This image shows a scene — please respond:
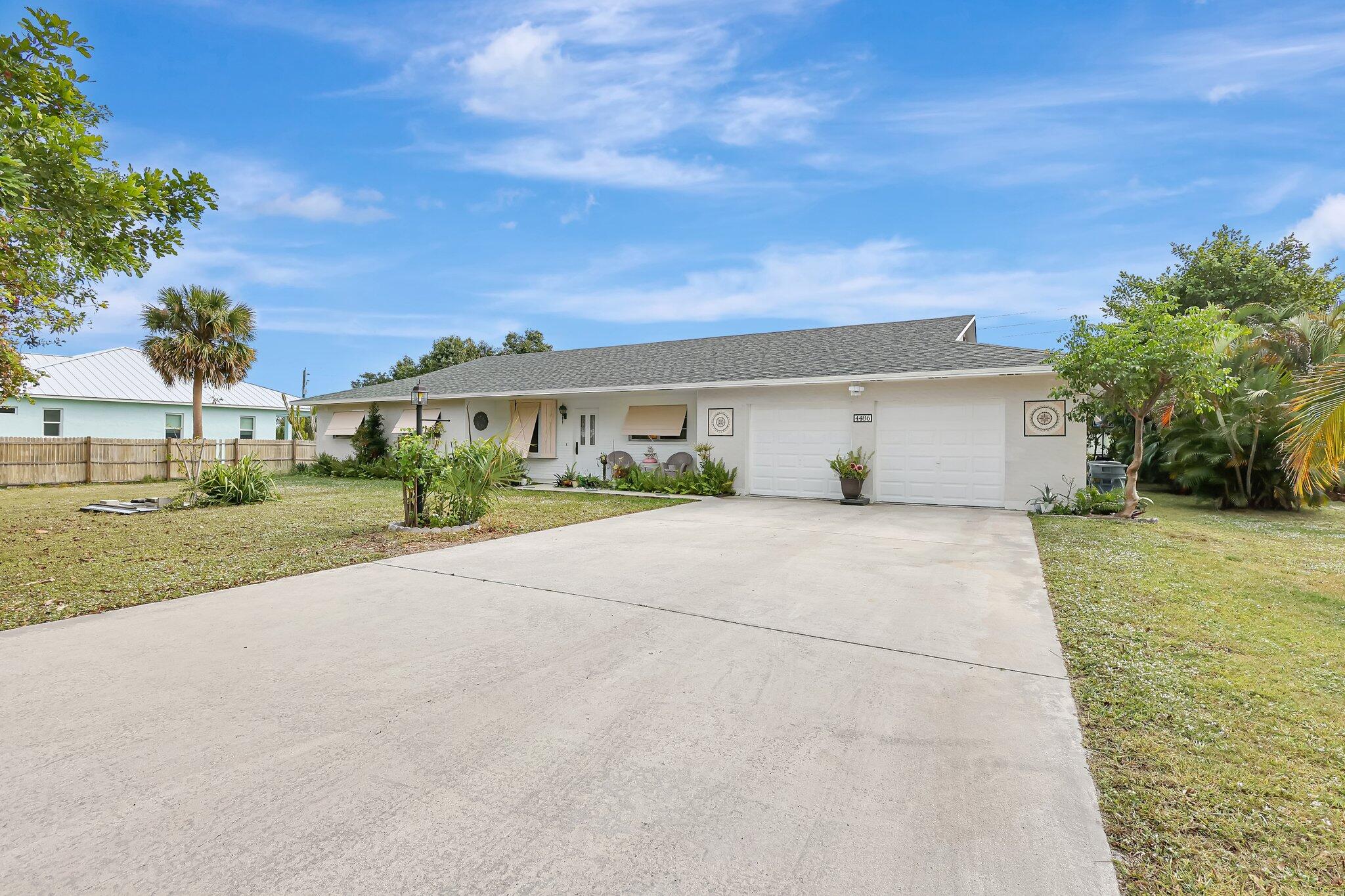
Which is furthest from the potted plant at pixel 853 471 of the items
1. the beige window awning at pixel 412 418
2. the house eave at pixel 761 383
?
the beige window awning at pixel 412 418

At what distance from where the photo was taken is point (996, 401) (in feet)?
37.7

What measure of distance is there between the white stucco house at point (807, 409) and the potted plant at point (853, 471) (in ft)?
0.81

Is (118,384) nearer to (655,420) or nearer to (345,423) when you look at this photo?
(345,423)

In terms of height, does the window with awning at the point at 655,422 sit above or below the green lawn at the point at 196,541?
above

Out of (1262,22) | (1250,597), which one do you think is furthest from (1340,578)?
(1262,22)

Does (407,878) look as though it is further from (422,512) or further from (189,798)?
(422,512)

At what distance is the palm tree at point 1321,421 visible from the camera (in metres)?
5.35

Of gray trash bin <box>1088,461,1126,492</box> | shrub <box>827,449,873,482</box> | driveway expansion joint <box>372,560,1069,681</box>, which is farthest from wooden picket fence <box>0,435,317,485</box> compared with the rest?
gray trash bin <box>1088,461,1126,492</box>

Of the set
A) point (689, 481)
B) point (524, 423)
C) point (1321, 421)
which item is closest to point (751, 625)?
point (1321, 421)

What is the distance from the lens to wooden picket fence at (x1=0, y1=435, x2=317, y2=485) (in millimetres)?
16188

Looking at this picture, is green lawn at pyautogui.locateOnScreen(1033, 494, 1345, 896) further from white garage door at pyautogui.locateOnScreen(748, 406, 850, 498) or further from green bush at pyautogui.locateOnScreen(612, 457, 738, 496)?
green bush at pyautogui.locateOnScreen(612, 457, 738, 496)

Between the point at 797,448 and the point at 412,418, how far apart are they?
1189cm

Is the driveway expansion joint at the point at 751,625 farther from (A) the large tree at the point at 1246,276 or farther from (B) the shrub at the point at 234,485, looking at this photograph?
(A) the large tree at the point at 1246,276

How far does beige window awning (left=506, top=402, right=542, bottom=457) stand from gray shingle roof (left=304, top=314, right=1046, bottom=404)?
0.61 m
